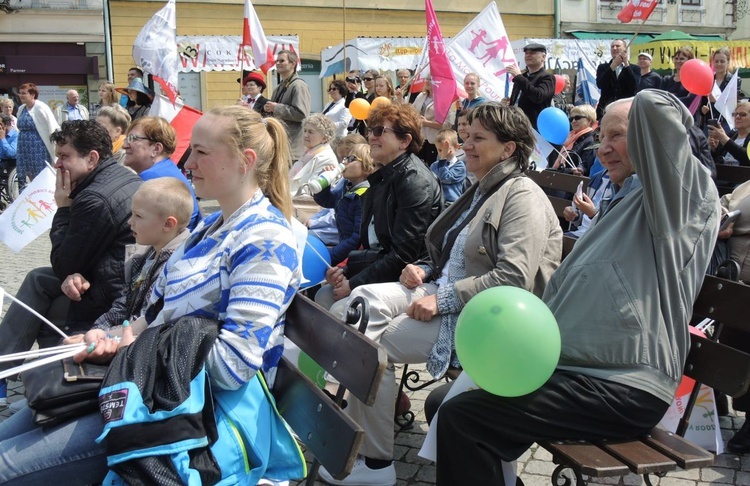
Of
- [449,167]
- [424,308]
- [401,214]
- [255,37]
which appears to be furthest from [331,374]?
[255,37]

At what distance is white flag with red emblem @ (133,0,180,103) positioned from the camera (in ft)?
32.8

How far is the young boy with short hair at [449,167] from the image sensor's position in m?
6.65

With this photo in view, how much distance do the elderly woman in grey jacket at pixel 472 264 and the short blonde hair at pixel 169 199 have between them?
880 millimetres

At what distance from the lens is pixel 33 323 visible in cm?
427

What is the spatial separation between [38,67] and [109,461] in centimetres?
2623

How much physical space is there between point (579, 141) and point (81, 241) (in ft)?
15.1

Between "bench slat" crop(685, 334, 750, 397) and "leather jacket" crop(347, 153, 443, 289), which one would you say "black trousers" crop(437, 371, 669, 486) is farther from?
"leather jacket" crop(347, 153, 443, 289)

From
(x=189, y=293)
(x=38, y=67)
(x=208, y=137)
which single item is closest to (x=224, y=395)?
(x=189, y=293)

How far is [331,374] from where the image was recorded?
8.12 feet

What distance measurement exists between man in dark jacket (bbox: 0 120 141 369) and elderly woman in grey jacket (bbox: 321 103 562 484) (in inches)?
54.4

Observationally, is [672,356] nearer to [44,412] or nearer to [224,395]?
[224,395]

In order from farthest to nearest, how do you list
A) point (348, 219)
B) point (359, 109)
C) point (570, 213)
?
point (359, 109), point (348, 219), point (570, 213)

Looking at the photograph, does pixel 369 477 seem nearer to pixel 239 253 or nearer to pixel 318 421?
pixel 318 421

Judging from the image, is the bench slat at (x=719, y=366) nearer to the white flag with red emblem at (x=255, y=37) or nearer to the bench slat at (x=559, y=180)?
the bench slat at (x=559, y=180)
